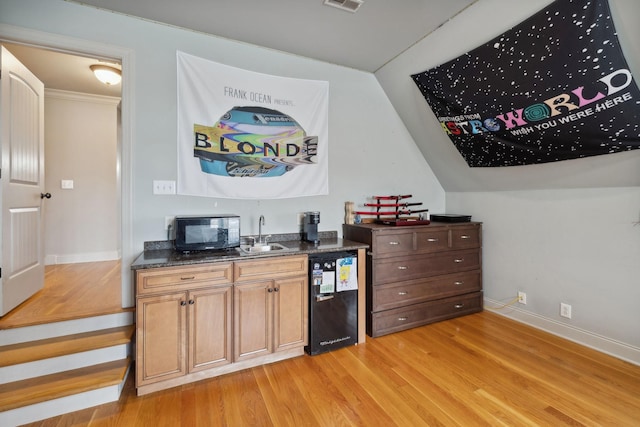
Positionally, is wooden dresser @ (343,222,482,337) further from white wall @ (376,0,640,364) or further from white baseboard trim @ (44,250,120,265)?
white baseboard trim @ (44,250,120,265)

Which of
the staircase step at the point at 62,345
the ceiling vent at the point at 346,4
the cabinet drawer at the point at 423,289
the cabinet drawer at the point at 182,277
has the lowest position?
the staircase step at the point at 62,345

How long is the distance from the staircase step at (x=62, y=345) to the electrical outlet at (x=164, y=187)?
111 centimetres

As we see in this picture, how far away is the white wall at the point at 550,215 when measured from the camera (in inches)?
90.5

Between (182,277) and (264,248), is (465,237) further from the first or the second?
(182,277)

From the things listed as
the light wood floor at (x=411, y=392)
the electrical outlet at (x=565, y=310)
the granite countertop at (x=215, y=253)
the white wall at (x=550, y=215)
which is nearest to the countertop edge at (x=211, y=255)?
the granite countertop at (x=215, y=253)

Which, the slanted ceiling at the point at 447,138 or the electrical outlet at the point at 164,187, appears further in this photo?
the electrical outlet at the point at 164,187

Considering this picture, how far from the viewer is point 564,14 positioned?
1.84 metres

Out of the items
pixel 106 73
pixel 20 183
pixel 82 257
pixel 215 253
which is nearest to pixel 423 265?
pixel 215 253

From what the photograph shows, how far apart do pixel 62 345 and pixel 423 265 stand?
3.06 meters

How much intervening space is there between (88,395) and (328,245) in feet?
6.40

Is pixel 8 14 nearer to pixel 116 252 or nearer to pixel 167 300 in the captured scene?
pixel 167 300

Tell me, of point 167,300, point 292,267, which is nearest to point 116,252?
point 167,300

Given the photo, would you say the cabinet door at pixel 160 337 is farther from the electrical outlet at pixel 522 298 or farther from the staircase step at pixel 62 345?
the electrical outlet at pixel 522 298

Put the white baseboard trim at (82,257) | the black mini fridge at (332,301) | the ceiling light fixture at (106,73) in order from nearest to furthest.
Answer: the black mini fridge at (332,301)
the ceiling light fixture at (106,73)
the white baseboard trim at (82,257)
